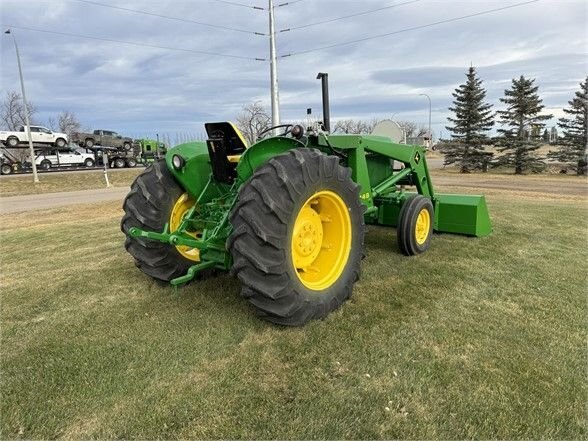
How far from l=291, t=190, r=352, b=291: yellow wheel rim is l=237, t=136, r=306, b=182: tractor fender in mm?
534

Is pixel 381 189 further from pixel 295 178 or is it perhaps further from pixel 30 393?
pixel 30 393

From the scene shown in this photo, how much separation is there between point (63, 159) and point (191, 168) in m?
A: 30.9

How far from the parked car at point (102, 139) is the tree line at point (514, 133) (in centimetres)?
2576

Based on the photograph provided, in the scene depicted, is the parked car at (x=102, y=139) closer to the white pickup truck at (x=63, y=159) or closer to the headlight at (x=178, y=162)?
the white pickup truck at (x=63, y=159)

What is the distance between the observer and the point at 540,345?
10.3 ft

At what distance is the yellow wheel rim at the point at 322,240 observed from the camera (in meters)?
3.59

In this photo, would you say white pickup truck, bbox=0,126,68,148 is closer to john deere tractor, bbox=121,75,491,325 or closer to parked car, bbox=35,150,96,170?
parked car, bbox=35,150,96,170

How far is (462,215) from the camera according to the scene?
6328 mm

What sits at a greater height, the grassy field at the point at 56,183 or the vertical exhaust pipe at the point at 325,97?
the vertical exhaust pipe at the point at 325,97

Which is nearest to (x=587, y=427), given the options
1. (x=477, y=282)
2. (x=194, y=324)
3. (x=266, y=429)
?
(x=266, y=429)

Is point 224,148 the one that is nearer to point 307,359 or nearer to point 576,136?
point 307,359

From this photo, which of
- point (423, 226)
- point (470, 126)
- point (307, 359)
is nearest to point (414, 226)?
point (423, 226)

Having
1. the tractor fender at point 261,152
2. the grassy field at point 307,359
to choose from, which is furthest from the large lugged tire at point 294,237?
the tractor fender at point 261,152

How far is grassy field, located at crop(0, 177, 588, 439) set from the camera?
2.34m
